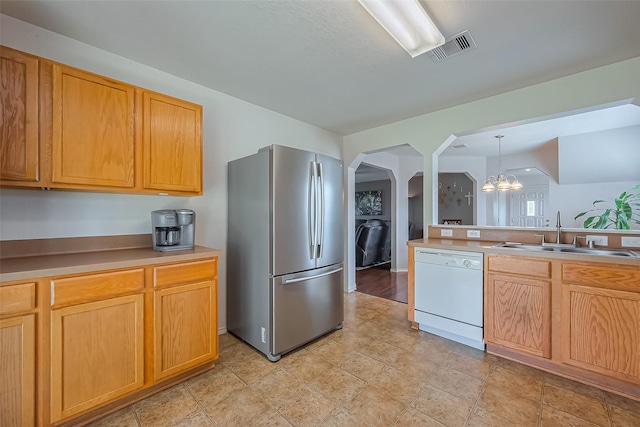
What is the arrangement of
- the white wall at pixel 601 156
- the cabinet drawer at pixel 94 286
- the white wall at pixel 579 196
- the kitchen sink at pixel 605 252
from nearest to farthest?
1. the cabinet drawer at pixel 94 286
2. the kitchen sink at pixel 605 252
3. the white wall at pixel 601 156
4. the white wall at pixel 579 196

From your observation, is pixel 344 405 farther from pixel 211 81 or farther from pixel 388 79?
pixel 211 81

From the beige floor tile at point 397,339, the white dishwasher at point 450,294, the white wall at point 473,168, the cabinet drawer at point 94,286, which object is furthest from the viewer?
the white wall at point 473,168

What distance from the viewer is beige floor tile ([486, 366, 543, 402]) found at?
5.70 ft

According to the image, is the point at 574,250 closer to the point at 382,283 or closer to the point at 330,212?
the point at 330,212

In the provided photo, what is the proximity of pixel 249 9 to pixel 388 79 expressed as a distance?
52.0 inches

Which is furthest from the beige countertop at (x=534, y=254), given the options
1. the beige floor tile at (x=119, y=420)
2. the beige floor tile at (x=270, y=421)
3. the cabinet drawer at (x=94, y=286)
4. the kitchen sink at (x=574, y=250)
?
the beige floor tile at (x=119, y=420)

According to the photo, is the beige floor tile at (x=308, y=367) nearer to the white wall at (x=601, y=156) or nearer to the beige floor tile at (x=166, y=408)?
the beige floor tile at (x=166, y=408)

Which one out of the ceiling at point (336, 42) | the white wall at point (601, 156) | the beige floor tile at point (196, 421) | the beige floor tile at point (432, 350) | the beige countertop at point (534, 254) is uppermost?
the ceiling at point (336, 42)

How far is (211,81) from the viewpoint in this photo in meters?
2.41

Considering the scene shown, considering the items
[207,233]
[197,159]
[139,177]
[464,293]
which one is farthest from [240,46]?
[464,293]

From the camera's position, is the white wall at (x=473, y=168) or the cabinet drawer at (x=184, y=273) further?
the white wall at (x=473, y=168)

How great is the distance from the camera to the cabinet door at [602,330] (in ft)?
Answer: 5.40

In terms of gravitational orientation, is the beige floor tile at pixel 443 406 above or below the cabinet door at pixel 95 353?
below

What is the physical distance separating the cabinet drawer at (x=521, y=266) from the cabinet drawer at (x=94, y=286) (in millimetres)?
2639
